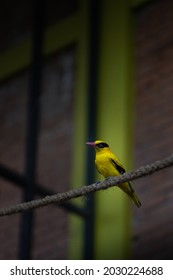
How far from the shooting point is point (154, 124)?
21.7 ft

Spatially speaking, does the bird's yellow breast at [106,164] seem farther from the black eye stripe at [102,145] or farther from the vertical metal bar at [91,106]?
the vertical metal bar at [91,106]

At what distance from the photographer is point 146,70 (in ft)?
22.5

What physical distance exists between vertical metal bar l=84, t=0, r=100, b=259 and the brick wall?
1.17 feet

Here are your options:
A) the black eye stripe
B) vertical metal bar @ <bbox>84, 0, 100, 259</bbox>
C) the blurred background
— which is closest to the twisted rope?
the black eye stripe

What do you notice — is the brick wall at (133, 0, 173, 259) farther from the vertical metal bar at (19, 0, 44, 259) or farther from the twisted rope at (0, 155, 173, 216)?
the twisted rope at (0, 155, 173, 216)

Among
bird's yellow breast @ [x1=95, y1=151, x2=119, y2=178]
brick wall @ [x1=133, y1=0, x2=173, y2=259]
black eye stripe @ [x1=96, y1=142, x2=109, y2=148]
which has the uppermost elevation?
brick wall @ [x1=133, y1=0, x2=173, y2=259]

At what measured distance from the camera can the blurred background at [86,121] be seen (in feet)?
21.4

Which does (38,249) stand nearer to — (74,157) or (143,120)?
(74,157)

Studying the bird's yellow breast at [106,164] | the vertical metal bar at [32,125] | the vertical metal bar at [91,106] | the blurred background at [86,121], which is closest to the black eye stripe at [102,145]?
the bird's yellow breast at [106,164]

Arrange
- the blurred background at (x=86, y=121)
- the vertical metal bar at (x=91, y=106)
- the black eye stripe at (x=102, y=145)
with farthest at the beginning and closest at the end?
the vertical metal bar at (x=91, y=106)
the blurred background at (x=86, y=121)
the black eye stripe at (x=102, y=145)

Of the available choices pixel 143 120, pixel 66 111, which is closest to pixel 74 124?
pixel 66 111

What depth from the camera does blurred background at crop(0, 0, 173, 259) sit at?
6.52 meters

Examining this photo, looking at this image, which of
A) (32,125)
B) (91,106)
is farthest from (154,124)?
(32,125)

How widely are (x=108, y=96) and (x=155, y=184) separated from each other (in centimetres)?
86
